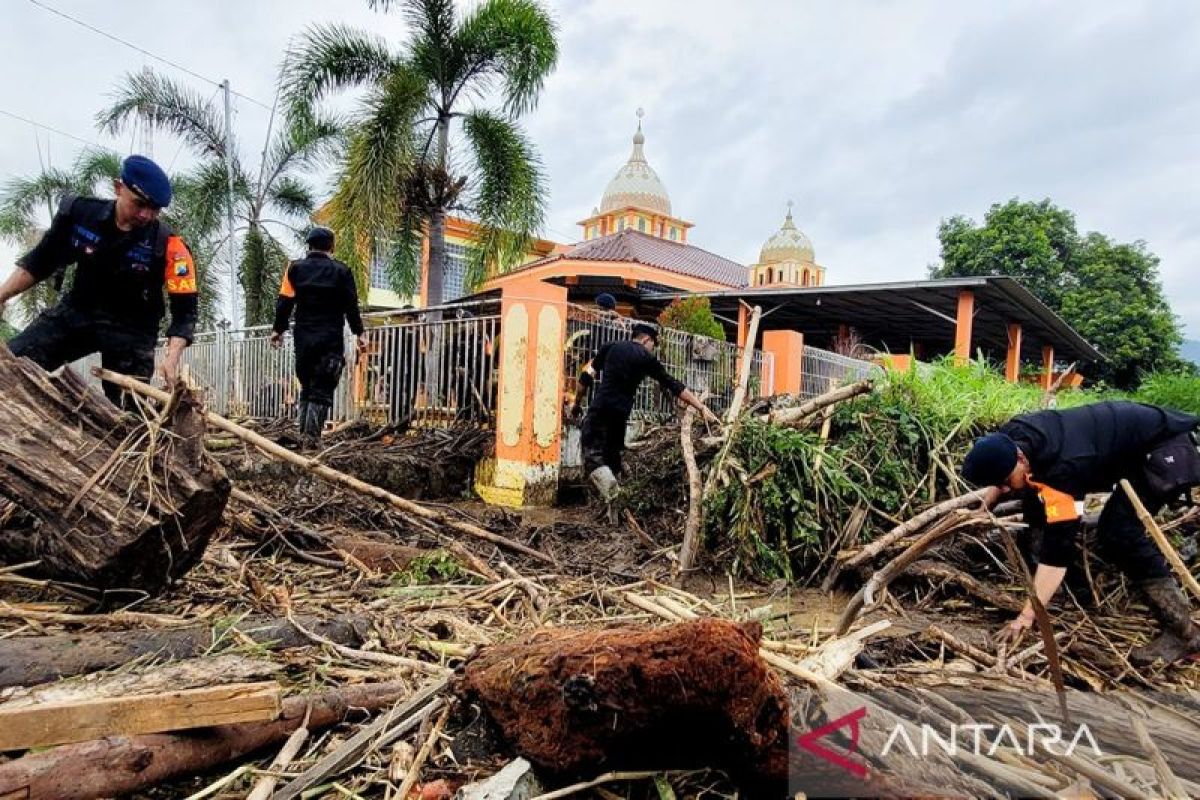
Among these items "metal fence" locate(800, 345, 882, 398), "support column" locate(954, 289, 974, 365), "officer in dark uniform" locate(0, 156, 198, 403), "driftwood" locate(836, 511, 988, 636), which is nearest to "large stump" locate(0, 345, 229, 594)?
"officer in dark uniform" locate(0, 156, 198, 403)

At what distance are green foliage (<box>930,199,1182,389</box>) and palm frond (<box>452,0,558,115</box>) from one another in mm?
21792

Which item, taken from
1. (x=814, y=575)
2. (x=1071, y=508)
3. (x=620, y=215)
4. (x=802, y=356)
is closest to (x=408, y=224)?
(x=802, y=356)

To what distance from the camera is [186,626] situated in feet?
8.58

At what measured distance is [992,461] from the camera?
3260mm

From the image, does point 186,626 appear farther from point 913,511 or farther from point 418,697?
point 913,511

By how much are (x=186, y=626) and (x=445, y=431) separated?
18.0ft

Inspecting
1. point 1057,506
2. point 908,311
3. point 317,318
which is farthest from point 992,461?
point 908,311

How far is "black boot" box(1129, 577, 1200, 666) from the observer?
3.46 meters

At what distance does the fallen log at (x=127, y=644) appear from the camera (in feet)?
6.79

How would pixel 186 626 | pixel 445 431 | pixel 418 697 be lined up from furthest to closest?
pixel 445 431, pixel 186 626, pixel 418 697

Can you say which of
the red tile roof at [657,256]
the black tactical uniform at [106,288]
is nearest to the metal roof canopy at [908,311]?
the red tile roof at [657,256]

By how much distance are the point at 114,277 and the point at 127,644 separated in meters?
2.46

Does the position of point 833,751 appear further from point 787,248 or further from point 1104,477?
point 787,248

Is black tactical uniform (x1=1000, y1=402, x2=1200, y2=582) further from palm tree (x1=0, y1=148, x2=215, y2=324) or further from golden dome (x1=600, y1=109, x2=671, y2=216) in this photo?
golden dome (x1=600, y1=109, x2=671, y2=216)
